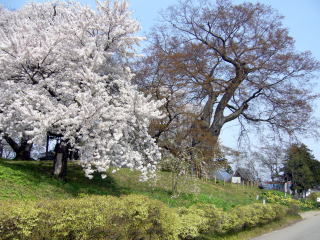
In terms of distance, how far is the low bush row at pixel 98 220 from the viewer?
550 cm

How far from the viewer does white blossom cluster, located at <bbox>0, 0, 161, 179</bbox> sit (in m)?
11.0

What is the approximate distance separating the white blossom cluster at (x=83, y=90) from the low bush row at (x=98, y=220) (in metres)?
3.61

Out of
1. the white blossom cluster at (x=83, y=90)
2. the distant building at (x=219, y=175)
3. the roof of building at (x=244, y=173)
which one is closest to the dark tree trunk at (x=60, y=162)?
the white blossom cluster at (x=83, y=90)

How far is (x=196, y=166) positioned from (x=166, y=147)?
148 inches

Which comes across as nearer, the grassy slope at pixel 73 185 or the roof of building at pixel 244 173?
the grassy slope at pixel 73 185

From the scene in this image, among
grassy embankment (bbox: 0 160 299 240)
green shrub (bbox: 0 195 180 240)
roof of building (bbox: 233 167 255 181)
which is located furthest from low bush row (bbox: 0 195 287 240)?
roof of building (bbox: 233 167 255 181)

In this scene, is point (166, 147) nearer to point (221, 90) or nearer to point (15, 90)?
point (221, 90)

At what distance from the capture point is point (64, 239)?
20.0 feet

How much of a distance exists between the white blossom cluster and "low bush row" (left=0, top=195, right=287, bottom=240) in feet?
11.8

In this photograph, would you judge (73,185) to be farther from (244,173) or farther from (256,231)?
(244,173)

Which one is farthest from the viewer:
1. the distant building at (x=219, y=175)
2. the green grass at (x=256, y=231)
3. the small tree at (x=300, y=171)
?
the small tree at (x=300, y=171)

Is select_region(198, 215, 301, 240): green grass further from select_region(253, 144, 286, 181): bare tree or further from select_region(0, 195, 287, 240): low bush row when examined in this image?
select_region(253, 144, 286, 181): bare tree

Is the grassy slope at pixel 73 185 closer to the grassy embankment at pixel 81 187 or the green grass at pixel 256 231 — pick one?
the grassy embankment at pixel 81 187

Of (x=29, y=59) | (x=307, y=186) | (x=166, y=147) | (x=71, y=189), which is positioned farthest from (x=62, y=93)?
(x=307, y=186)
